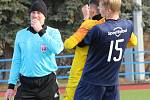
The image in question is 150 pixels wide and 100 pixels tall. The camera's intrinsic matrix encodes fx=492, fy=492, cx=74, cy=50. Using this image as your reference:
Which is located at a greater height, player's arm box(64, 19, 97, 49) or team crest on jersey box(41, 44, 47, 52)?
player's arm box(64, 19, 97, 49)

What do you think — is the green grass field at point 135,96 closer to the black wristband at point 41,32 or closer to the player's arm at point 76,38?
the black wristband at point 41,32

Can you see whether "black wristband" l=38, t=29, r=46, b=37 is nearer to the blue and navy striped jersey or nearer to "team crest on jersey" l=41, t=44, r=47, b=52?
"team crest on jersey" l=41, t=44, r=47, b=52

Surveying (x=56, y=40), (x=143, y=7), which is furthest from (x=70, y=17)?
(x=56, y=40)

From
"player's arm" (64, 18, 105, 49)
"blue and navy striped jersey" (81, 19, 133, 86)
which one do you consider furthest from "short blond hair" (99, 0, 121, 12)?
"player's arm" (64, 18, 105, 49)

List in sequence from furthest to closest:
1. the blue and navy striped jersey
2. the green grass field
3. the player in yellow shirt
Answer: the green grass field
the player in yellow shirt
the blue and navy striped jersey

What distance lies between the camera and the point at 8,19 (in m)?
20.0

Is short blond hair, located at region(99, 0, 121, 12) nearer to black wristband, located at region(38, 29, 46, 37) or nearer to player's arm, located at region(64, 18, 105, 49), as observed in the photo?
player's arm, located at region(64, 18, 105, 49)

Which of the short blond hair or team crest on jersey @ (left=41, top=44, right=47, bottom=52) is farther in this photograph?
team crest on jersey @ (left=41, top=44, right=47, bottom=52)

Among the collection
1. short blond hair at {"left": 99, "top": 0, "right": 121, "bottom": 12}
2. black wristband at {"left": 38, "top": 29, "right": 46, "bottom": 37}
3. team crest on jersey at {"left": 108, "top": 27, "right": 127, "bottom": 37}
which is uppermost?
short blond hair at {"left": 99, "top": 0, "right": 121, "bottom": 12}

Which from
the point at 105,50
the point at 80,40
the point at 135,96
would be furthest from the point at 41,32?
the point at 135,96

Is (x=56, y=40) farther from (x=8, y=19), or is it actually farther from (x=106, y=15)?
(x=8, y=19)

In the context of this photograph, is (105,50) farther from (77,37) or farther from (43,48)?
(43,48)

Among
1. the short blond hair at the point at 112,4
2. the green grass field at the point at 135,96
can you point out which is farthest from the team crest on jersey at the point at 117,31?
the green grass field at the point at 135,96

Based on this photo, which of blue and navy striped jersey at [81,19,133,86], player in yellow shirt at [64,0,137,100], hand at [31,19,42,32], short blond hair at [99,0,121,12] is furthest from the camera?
hand at [31,19,42,32]
